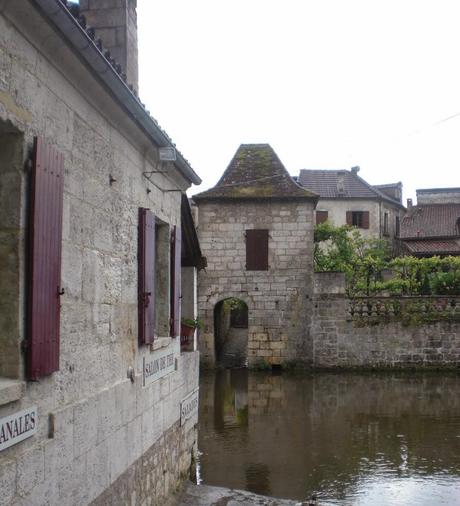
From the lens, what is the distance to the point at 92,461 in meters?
5.04

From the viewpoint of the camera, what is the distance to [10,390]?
12.1ft

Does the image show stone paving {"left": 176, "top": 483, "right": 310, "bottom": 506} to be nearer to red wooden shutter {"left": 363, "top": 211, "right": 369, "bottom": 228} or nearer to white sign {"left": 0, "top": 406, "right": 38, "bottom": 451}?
white sign {"left": 0, "top": 406, "right": 38, "bottom": 451}

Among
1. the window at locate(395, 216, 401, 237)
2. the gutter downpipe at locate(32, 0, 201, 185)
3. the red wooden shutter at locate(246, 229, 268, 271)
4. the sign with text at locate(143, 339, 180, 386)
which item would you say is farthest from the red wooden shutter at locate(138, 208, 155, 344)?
the window at locate(395, 216, 401, 237)

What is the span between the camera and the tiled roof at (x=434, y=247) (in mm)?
39031

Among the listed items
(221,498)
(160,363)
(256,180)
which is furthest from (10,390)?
(256,180)

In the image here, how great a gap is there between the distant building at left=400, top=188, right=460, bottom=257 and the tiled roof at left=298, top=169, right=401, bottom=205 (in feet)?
6.77

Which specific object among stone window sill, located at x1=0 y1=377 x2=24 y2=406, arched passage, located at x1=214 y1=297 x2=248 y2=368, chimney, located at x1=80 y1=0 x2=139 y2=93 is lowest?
arched passage, located at x1=214 y1=297 x2=248 y2=368

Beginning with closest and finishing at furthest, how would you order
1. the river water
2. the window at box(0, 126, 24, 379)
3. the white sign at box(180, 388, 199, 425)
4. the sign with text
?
the window at box(0, 126, 24, 379)
the sign with text
the white sign at box(180, 388, 199, 425)
the river water

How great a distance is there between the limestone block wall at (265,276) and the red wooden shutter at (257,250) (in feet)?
0.45

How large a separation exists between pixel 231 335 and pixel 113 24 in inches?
1031

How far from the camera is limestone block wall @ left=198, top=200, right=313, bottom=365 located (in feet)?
75.5

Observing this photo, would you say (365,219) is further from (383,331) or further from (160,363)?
(160,363)

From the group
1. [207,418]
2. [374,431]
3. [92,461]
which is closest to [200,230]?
[207,418]

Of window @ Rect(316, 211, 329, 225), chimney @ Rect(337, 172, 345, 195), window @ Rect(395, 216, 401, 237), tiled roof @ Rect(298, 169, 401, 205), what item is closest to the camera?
window @ Rect(316, 211, 329, 225)
